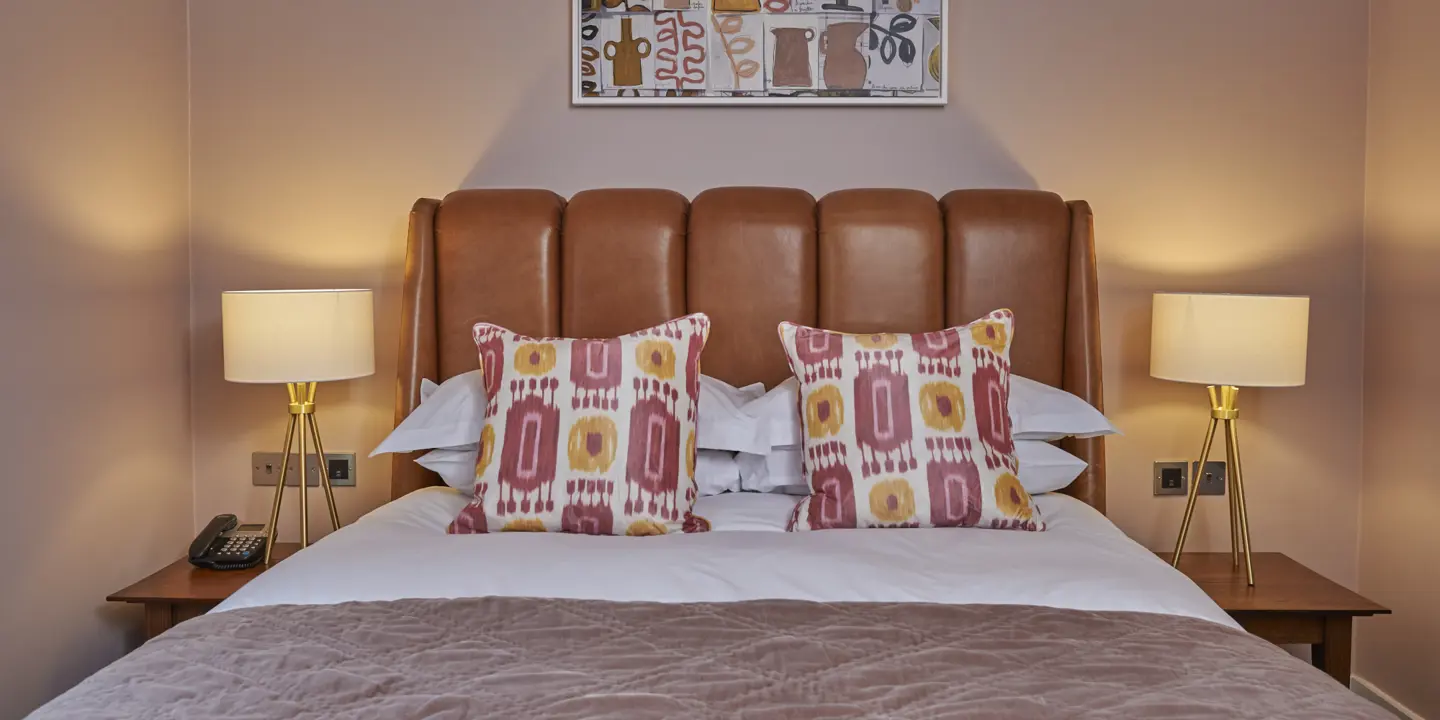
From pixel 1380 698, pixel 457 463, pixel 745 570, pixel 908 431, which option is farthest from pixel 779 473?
pixel 1380 698

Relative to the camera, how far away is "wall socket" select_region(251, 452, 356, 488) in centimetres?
269

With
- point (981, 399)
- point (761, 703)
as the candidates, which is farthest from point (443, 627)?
point (981, 399)

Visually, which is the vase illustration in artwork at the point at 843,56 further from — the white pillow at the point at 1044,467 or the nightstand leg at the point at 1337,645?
the nightstand leg at the point at 1337,645

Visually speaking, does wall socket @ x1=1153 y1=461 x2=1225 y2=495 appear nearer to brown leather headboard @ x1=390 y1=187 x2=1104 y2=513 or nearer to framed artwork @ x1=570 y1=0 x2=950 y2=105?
brown leather headboard @ x1=390 y1=187 x2=1104 y2=513

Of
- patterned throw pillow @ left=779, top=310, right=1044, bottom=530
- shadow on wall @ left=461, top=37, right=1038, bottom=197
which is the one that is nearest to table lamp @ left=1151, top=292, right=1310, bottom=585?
patterned throw pillow @ left=779, top=310, right=1044, bottom=530

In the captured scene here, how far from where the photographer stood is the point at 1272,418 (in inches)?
104

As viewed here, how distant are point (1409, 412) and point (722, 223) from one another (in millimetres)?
1721

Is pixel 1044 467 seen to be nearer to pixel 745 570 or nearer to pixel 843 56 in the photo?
pixel 745 570

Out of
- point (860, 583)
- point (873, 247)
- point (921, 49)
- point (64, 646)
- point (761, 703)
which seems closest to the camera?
point (761, 703)

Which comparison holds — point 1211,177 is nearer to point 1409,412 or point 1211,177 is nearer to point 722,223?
point 1409,412

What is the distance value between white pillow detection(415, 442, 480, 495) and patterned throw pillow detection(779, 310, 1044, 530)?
28.3 inches

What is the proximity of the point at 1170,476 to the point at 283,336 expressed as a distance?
2.21 meters

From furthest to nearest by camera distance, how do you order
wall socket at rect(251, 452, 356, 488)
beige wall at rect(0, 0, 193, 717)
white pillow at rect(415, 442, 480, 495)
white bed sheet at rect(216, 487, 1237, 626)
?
wall socket at rect(251, 452, 356, 488), white pillow at rect(415, 442, 480, 495), beige wall at rect(0, 0, 193, 717), white bed sheet at rect(216, 487, 1237, 626)

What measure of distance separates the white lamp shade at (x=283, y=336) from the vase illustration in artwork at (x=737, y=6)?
1189mm
